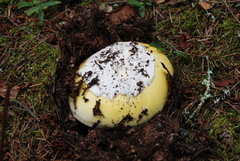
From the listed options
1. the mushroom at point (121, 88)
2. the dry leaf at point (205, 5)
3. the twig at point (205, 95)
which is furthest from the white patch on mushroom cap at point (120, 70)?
the dry leaf at point (205, 5)

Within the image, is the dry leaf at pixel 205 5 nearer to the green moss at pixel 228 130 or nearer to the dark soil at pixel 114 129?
the dark soil at pixel 114 129

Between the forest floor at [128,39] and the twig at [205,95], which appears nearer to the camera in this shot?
the forest floor at [128,39]

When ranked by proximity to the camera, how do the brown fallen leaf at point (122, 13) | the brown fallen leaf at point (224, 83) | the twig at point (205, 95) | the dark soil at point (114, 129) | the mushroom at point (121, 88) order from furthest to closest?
the brown fallen leaf at point (122, 13), the brown fallen leaf at point (224, 83), the twig at point (205, 95), the mushroom at point (121, 88), the dark soil at point (114, 129)

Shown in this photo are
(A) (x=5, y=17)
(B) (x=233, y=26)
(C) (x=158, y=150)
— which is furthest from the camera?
(A) (x=5, y=17)

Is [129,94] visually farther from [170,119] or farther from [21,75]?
[21,75]

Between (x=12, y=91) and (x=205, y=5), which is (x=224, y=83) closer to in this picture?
(x=205, y=5)

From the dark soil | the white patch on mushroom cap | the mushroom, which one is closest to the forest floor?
the dark soil

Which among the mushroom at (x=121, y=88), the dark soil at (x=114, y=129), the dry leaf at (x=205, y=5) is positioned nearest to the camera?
the dark soil at (x=114, y=129)

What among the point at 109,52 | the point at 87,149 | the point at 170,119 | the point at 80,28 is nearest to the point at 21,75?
the point at 80,28
